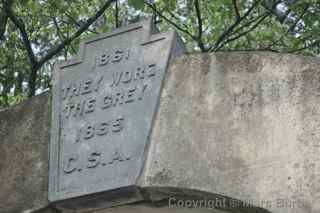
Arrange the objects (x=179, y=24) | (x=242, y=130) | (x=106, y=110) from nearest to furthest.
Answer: (x=242, y=130) → (x=106, y=110) → (x=179, y=24)

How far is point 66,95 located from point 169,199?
0.84 m

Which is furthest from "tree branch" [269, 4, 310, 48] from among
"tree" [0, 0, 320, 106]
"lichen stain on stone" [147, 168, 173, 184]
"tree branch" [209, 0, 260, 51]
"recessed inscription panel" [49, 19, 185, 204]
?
"lichen stain on stone" [147, 168, 173, 184]

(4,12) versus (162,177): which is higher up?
(4,12)

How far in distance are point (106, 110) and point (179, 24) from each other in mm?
3813

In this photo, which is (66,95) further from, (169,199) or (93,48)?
(169,199)

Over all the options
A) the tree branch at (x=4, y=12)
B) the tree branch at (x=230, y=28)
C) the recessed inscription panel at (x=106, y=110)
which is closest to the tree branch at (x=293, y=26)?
the tree branch at (x=230, y=28)

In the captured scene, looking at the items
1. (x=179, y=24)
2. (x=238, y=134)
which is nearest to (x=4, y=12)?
(x=179, y=24)

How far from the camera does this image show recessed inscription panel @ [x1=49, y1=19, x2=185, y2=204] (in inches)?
155

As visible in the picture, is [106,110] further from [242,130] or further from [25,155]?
[242,130]

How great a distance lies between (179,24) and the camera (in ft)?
25.6

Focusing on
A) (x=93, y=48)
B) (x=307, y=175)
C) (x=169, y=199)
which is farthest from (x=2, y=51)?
(x=307, y=175)

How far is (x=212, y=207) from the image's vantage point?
3852 millimetres

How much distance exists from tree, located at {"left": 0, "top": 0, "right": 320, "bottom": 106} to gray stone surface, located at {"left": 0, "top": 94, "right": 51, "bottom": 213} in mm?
2117

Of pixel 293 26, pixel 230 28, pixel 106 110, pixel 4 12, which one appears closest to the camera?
pixel 106 110
